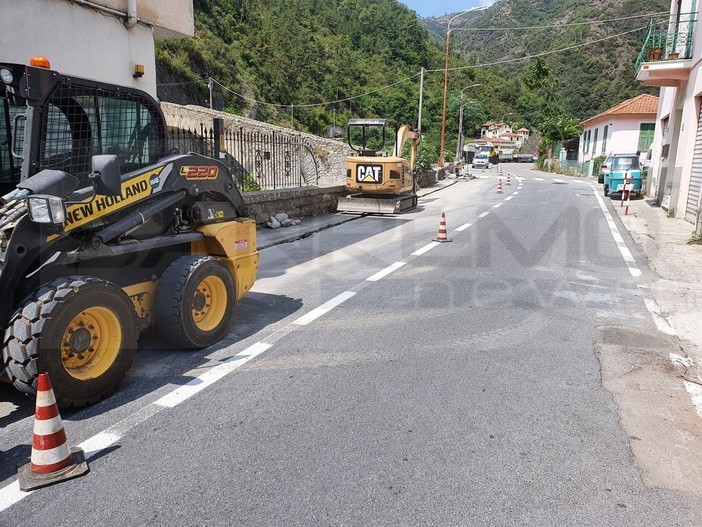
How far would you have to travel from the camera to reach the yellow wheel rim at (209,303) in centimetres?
528

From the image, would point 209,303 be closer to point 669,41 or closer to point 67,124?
point 67,124

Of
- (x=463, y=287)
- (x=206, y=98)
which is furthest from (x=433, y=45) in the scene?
(x=463, y=287)

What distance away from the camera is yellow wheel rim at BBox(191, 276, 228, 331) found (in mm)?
5277

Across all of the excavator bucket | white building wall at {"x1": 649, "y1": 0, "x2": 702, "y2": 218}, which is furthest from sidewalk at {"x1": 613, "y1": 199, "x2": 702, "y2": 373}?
the excavator bucket

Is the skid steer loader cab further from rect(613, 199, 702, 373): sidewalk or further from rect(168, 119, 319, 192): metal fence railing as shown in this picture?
rect(168, 119, 319, 192): metal fence railing

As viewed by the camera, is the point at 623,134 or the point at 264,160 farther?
the point at 623,134

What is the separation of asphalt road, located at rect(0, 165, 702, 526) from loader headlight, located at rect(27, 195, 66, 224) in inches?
55.4

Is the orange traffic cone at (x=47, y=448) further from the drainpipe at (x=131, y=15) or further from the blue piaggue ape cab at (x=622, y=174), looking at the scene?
the blue piaggue ape cab at (x=622, y=174)

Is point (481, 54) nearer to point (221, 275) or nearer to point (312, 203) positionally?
point (312, 203)

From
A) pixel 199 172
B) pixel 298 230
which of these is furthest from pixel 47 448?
pixel 298 230

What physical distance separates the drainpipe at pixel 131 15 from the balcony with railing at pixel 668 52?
Answer: 15.8 metres

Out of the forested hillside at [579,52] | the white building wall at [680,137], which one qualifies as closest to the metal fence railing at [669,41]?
the white building wall at [680,137]

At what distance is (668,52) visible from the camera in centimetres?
1805

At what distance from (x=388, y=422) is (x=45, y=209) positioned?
9.04 ft
